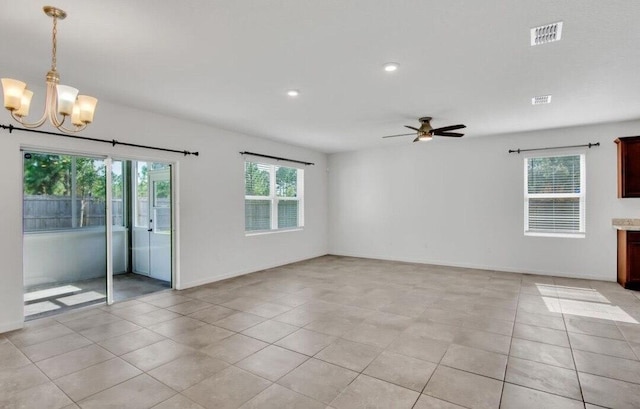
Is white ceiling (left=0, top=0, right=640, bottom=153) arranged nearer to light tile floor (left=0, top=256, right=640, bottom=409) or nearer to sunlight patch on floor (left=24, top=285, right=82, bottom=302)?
sunlight patch on floor (left=24, top=285, right=82, bottom=302)

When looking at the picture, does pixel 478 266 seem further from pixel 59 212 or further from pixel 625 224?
pixel 59 212

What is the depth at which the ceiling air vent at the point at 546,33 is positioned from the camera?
2461 millimetres

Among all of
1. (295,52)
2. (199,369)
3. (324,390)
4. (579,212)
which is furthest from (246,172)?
(579,212)

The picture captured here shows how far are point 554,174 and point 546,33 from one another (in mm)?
4311

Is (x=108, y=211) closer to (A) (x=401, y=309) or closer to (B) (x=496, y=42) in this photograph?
(A) (x=401, y=309)

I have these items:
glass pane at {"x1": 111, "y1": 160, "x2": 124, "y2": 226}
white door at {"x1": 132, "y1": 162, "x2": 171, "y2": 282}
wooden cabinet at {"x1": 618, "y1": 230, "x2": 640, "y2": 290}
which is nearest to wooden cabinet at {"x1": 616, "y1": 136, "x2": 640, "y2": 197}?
wooden cabinet at {"x1": 618, "y1": 230, "x2": 640, "y2": 290}

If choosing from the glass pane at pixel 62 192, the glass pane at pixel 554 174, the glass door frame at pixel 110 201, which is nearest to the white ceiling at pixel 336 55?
the glass door frame at pixel 110 201

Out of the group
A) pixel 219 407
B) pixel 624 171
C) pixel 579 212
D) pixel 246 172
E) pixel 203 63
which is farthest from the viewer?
pixel 246 172

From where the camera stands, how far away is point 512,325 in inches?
138

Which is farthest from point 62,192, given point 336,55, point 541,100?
point 541,100

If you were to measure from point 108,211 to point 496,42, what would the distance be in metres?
4.79

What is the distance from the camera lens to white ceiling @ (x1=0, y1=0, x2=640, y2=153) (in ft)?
7.45

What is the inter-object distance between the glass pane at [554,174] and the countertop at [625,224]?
73 cm

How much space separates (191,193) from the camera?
523 centimetres
